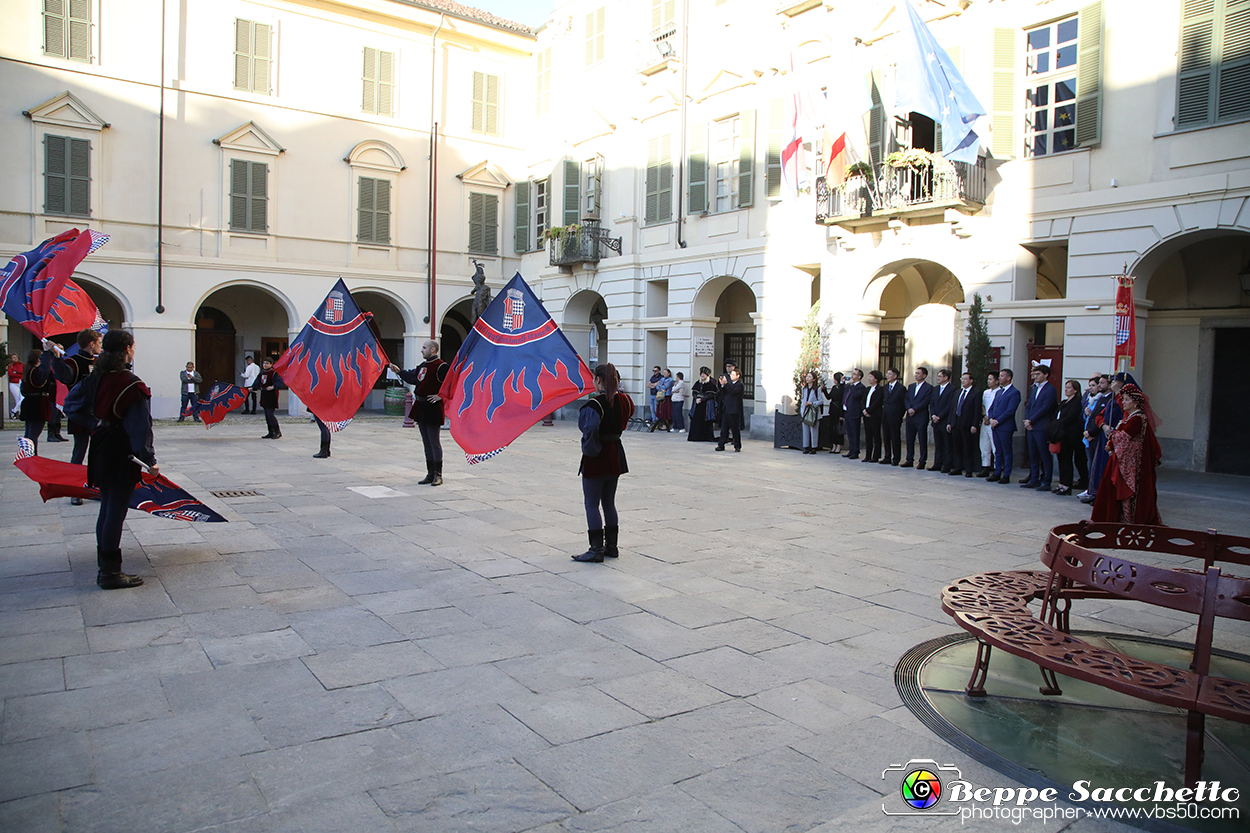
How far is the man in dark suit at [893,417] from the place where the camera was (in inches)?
615

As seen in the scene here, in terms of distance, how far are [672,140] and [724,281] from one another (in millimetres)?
4074

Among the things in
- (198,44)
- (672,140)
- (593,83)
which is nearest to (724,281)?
(672,140)

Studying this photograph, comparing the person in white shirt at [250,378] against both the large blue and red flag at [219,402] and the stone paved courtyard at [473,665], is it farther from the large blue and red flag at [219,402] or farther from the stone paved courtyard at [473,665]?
the stone paved courtyard at [473,665]

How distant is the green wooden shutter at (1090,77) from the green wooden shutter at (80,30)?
2362cm

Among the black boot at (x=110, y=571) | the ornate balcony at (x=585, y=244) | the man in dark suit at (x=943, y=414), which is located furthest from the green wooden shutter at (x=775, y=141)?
the black boot at (x=110, y=571)

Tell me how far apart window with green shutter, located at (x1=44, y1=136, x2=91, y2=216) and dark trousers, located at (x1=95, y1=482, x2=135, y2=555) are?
20.6 metres

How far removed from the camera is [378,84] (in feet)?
87.8

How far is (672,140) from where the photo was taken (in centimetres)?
2270

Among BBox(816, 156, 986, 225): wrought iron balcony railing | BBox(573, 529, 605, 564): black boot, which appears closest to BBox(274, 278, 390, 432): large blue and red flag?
BBox(573, 529, 605, 564): black boot

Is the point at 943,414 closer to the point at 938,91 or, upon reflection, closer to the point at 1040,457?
the point at 1040,457

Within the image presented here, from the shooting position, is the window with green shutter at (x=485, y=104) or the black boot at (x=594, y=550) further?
the window with green shutter at (x=485, y=104)

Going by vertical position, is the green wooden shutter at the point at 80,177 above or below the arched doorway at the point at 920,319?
above

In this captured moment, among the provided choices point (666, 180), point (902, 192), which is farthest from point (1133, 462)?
point (666, 180)

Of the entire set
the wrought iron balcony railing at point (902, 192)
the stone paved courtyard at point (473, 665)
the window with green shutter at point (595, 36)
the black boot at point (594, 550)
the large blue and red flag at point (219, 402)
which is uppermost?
the window with green shutter at point (595, 36)
